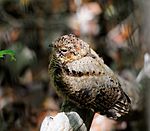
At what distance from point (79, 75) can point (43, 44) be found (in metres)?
3.02

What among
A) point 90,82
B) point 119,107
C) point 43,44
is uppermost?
point 90,82

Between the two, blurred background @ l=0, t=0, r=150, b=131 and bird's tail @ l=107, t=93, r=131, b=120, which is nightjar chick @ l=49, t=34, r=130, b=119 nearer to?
bird's tail @ l=107, t=93, r=131, b=120

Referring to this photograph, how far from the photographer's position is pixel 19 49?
458 centimetres

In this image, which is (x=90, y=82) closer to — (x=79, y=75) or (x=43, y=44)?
(x=79, y=75)

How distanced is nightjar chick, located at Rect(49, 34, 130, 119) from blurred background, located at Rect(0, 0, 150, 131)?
6.75ft

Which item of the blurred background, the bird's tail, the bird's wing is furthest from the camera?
the blurred background

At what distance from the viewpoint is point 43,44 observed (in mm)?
4840

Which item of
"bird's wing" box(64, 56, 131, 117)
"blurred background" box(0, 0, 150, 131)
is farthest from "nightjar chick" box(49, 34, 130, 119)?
"blurred background" box(0, 0, 150, 131)

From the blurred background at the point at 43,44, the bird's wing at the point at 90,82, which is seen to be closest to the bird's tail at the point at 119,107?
the bird's wing at the point at 90,82

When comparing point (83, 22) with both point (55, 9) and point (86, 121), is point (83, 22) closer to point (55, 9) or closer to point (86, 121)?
point (55, 9)

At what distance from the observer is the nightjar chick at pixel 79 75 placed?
1.85 m

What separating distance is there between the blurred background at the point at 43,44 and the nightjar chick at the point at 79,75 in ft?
6.75

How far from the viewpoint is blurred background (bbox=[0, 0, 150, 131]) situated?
13.9 feet

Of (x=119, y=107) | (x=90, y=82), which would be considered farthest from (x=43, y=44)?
(x=90, y=82)
